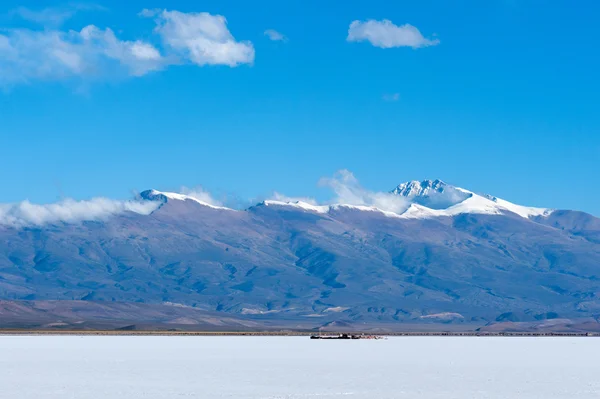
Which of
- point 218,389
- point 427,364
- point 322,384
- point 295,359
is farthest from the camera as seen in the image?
point 295,359

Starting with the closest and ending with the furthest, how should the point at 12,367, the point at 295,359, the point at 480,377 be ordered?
the point at 480,377, the point at 12,367, the point at 295,359

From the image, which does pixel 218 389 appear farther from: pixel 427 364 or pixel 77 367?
pixel 427 364

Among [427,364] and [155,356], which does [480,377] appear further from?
[155,356]

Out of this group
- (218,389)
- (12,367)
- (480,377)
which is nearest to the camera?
(218,389)

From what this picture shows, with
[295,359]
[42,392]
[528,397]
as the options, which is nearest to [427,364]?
[295,359]

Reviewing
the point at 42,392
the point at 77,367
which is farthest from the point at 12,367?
the point at 42,392

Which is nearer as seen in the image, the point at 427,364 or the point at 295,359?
the point at 427,364

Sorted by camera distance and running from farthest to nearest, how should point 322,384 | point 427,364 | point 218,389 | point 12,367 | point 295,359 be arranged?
point 295,359 → point 427,364 → point 12,367 → point 322,384 → point 218,389

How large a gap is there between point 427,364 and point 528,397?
46.6 m

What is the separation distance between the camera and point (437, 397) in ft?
249

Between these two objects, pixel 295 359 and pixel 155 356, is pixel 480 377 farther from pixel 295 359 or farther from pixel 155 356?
pixel 155 356

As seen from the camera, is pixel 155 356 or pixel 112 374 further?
pixel 155 356

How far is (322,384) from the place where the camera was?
87.3 meters

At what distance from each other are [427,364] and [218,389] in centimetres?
4739
